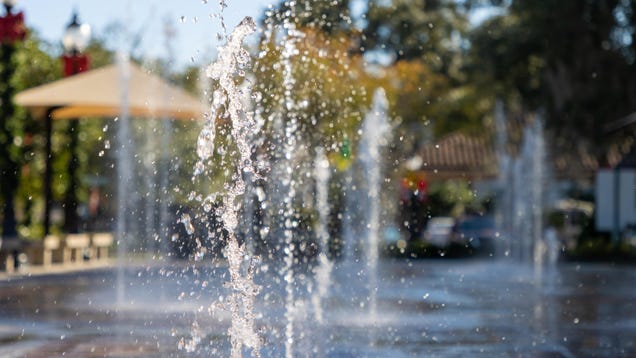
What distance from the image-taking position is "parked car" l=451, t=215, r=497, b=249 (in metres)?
36.4

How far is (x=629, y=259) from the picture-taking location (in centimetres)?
2645

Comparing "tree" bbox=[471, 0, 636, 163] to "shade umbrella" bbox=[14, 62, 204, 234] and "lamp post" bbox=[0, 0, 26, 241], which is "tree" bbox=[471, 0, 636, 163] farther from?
"lamp post" bbox=[0, 0, 26, 241]

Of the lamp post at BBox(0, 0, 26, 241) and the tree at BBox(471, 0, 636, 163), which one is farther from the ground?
the tree at BBox(471, 0, 636, 163)

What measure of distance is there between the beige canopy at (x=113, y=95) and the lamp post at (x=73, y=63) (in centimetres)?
47

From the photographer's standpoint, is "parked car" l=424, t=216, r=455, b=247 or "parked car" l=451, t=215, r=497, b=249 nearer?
"parked car" l=451, t=215, r=497, b=249

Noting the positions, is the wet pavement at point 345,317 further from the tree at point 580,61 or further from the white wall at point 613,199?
the tree at point 580,61

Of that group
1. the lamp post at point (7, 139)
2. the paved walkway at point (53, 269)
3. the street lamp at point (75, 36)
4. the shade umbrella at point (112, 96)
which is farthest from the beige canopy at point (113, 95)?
the paved walkway at point (53, 269)

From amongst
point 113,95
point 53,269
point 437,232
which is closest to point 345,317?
point 53,269

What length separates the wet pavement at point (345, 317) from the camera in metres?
9.91

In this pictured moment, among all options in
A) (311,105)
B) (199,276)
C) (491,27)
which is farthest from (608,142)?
(199,276)

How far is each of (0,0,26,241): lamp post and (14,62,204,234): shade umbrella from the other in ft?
1.24

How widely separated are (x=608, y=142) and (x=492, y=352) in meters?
31.6

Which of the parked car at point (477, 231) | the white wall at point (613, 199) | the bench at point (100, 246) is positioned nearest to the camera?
the bench at point (100, 246)

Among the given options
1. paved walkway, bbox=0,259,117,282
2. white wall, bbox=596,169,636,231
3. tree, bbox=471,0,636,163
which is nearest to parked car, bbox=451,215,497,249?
tree, bbox=471,0,636,163
